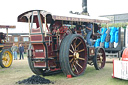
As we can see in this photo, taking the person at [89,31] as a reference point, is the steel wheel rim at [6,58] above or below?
below

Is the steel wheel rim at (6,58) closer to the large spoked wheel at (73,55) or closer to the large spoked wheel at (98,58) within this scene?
the large spoked wheel at (73,55)

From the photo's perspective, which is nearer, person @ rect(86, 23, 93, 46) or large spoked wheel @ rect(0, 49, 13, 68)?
person @ rect(86, 23, 93, 46)

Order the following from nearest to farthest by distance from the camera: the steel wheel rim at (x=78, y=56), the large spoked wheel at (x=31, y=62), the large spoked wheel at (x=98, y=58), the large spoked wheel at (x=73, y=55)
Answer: the large spoked wheel at (x=73, y=55), the large spoked wheel at (x=31, y=62), the steel wheel rim at (x=78, y=56), the large spoked wheel at (x=98, y=58)

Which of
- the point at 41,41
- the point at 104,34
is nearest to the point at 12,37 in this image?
the point at 104,34

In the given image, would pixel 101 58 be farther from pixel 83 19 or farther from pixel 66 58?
pixel 66 58

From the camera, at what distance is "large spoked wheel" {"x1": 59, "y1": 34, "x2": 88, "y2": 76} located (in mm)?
7180

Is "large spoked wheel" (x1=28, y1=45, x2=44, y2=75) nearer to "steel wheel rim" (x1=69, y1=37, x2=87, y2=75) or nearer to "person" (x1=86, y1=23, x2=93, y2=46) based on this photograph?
"steel wheel rim" (x1=69, y1=37, x2=87, y2=75)

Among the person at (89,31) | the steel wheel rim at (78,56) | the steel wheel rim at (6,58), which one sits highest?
the person at (89,31)

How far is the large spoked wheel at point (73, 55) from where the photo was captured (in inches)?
283

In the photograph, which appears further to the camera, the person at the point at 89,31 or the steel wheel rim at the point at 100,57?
the steel wheel rim at the point at 100,57

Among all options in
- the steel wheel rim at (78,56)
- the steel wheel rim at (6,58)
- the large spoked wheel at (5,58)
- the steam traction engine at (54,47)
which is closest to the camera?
the steam traction engine at (54,47)

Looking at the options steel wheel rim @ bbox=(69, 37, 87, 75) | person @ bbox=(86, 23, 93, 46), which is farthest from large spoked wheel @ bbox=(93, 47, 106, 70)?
steel wheel rim @ bbox=(69, 37, 87, 75)

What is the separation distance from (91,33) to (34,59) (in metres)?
3.12

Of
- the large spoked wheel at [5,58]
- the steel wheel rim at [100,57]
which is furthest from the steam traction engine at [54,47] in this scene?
the large spoked wheel at [5,58]
